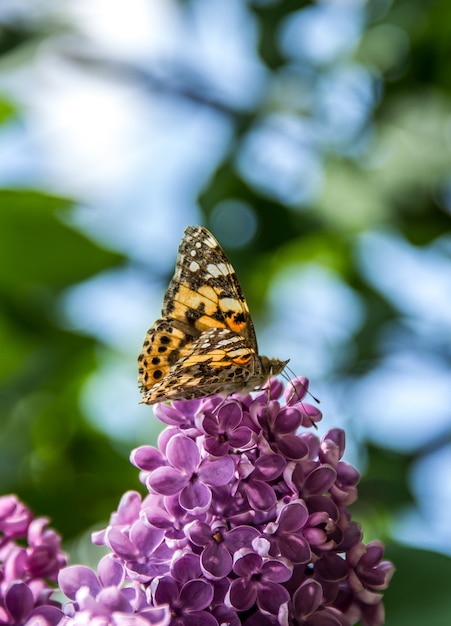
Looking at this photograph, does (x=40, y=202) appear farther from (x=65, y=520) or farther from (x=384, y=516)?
(x=384, y=516)

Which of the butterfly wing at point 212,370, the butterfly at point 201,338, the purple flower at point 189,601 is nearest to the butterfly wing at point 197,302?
the butterfly at point 201,338

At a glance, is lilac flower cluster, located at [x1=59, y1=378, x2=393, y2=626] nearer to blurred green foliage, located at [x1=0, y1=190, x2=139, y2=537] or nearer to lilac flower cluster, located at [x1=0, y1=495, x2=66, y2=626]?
lilac flower cluster, located at [x1=0, y1=495, x2=66, y2=626]

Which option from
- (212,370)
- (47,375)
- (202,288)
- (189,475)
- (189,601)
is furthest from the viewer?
(47,375)

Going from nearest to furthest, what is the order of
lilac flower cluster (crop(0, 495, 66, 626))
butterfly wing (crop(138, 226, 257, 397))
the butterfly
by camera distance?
1. lilac flower cluster (crop(0, 495, 66, 626))
2. the butterfly
3. butterfly wing (crop(138, 226, 257, 397))

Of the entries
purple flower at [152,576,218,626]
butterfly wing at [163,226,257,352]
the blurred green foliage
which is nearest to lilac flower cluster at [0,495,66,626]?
purple flower at [152,576,218,626]

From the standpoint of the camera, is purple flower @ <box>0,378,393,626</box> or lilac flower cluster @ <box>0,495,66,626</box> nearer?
purple flower @ <box>0,378,393,626</box>

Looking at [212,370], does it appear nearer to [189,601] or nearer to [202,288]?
[202,288]

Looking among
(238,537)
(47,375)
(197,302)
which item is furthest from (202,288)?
(47,375)
